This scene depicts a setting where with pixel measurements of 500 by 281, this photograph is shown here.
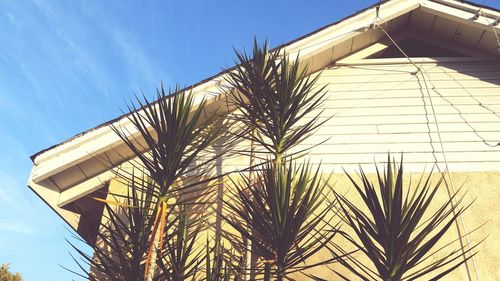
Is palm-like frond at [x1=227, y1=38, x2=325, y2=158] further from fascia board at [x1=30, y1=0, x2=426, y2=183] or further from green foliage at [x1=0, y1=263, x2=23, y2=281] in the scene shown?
green foliage at [x1=0, y1=263, x2=23, y2=281]

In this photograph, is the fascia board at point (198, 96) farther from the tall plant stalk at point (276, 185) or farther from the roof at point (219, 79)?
the tall plant stalk at point (276, 185)

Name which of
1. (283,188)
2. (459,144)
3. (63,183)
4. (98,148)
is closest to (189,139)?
(283,188)

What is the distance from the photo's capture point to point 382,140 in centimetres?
533

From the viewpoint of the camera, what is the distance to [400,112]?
5.66m

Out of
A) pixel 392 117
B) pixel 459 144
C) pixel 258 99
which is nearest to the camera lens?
pixel 258 99

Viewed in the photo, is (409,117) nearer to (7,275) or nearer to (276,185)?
(276,185)

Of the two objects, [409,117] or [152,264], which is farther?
[409,117]

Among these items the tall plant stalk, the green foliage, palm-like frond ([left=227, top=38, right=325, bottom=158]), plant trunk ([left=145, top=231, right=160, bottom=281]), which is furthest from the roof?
the green foliage

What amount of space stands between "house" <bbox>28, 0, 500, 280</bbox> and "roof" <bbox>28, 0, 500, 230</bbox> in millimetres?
14

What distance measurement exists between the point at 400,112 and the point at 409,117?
145 millimetres

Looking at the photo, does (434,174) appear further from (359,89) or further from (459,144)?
(359,89)

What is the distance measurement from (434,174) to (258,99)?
2.38 metres

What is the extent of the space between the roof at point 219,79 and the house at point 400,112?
1 centimetres

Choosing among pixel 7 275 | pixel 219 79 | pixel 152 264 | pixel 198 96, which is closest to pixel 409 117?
pixel 219 79
